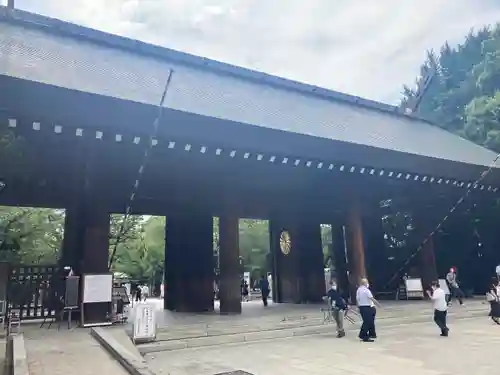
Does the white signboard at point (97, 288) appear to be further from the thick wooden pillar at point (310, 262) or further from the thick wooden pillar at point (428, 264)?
the thick wooden pillar at point (428, 264)

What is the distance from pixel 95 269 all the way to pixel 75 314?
2.11m

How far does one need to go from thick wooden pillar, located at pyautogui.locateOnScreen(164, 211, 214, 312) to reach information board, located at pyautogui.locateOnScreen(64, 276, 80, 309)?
5605 mm

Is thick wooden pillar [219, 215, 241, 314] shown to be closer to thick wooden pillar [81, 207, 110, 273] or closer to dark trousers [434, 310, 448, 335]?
thick wooden pillar [81, 207, 110, 273]

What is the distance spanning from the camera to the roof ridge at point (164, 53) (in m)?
11.4

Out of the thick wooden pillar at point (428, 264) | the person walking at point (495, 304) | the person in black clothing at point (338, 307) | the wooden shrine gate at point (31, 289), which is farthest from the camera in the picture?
the thick wooden pillar at point (428, 264)

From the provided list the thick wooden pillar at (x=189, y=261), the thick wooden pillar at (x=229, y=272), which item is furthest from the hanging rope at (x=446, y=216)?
the thick wooden pillar at (x=189, y=261)

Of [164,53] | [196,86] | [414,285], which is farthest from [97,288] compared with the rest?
[414,285]

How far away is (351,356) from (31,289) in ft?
26.3

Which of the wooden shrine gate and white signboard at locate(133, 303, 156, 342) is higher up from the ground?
the wooden shrine gate

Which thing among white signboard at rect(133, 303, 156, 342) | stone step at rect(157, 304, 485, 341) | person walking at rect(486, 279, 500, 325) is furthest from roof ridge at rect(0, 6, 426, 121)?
person walking at rect(486, 279, 500, 325)

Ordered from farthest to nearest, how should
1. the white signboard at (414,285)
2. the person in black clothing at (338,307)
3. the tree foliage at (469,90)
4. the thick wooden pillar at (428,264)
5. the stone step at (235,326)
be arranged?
the tree foliage at (469,90) → the white signboard at (414,285) → the thick wooden pillar at (428,264) → the person in black clothing at (338,307) → the stone step at (235,326)

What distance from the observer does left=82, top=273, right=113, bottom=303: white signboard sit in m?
8.71

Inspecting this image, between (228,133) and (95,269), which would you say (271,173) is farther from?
(95,269)

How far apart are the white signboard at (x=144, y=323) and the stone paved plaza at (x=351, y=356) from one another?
574 millimetres
